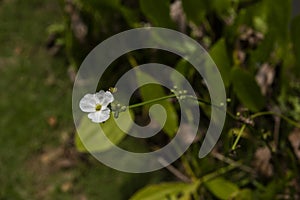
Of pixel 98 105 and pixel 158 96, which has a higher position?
pixel 98 105

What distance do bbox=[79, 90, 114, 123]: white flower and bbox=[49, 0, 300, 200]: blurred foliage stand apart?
1.56 feet

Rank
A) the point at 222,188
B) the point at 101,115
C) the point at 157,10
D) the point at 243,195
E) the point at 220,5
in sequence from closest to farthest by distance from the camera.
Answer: the point at 101,115 → the point at 243,195 → the point at 222,188 → the point at 157,10 → the point at 220,5

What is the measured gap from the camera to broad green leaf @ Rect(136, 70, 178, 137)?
5.97 ft

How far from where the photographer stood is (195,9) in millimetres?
1948

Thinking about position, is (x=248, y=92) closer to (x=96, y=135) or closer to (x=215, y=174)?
(x=215, y=174)

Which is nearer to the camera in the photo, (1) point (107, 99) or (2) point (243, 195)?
(1) point (107, 99)

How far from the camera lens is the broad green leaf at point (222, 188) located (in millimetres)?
1780

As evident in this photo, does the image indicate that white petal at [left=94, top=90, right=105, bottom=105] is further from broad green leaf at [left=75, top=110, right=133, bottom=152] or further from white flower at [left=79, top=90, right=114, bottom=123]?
broad green leaf at [left=75, top=110, right=133, bottom=152]

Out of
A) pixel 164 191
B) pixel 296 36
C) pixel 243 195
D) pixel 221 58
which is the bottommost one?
pixel 164 191

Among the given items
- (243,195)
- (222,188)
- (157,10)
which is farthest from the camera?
(157,10)

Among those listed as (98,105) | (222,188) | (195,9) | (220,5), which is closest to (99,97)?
(98,105)

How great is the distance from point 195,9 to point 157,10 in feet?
0.43

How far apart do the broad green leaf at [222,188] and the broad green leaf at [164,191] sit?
66mm

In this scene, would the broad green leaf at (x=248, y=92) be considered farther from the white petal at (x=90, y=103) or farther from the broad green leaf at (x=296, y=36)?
the white petal at (x=90, y=103)
